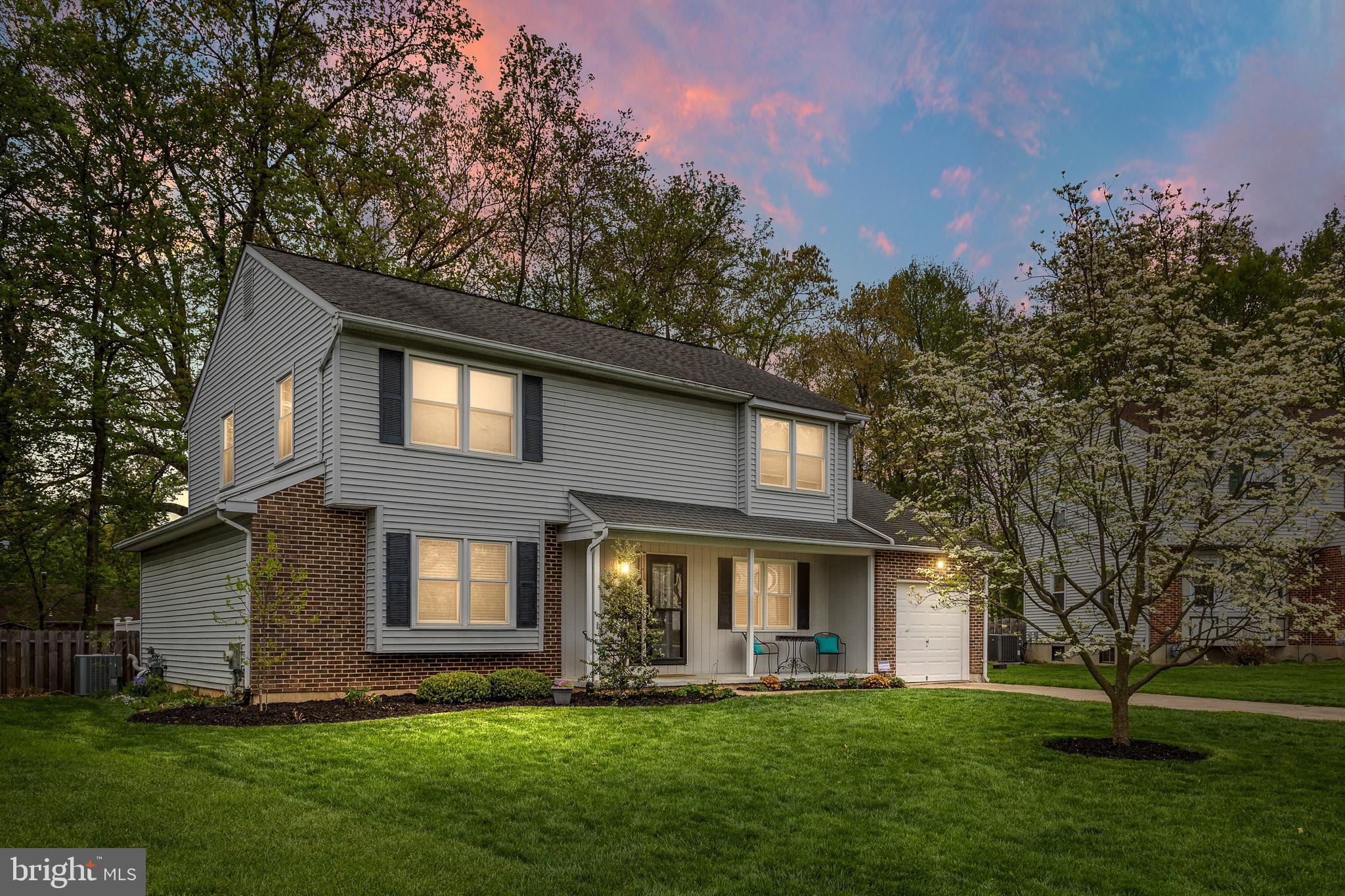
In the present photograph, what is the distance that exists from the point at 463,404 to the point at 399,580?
2.98 metres

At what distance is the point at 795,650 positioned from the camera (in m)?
19.6

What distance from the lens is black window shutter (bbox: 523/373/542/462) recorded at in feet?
52.2

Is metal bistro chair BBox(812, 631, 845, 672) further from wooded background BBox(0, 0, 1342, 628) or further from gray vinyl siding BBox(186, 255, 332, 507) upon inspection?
gray vinyl siding BBox(186, 255, 332, 507)

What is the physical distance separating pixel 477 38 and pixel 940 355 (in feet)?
70.7

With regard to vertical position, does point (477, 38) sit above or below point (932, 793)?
above

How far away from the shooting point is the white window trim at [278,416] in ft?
50.6

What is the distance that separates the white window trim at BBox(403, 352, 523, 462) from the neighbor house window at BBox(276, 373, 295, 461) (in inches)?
85.1

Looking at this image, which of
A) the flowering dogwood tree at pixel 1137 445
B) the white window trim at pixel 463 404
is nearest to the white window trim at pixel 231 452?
the white window trim at pixel 463 404

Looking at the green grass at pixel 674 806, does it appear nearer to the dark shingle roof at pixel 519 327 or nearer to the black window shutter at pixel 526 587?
the black window shutter at pixel 526 587

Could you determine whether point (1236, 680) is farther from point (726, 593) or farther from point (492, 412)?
point (492, 412)

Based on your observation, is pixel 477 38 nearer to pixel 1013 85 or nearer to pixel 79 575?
pixel 1013 85

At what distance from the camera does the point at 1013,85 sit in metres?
24.7

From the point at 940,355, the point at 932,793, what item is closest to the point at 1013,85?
the point at 940,355

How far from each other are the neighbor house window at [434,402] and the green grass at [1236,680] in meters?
13.1
